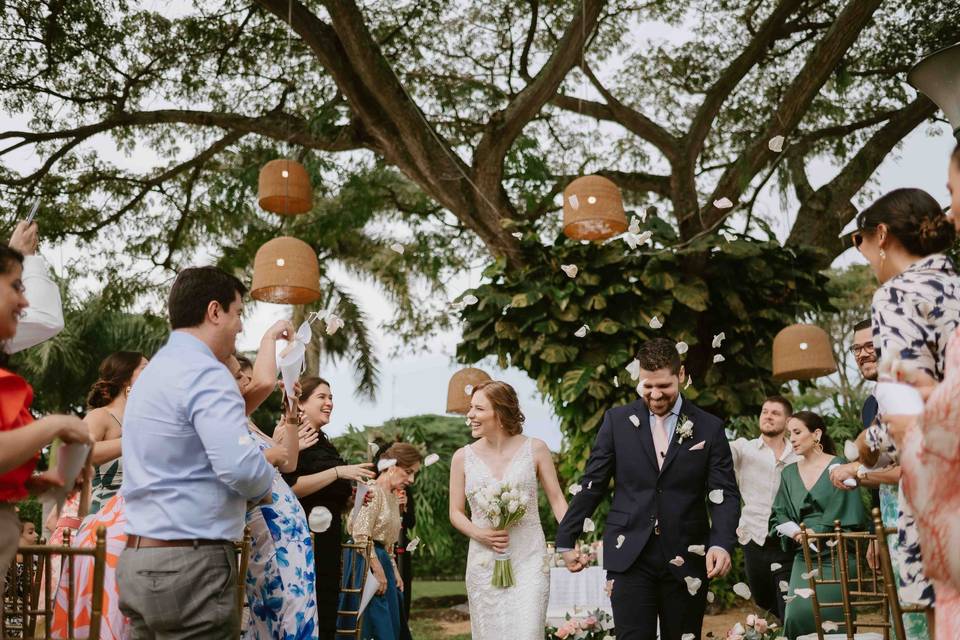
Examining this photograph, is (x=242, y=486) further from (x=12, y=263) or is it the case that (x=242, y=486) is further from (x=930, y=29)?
(x=930, y=29)

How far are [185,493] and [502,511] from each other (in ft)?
9.11

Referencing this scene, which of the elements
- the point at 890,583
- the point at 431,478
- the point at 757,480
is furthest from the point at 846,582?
the point at 431,478

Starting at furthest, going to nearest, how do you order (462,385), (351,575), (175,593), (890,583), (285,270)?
(462,385) → (285,270) → (351,575) → (890,583) → (175,593)

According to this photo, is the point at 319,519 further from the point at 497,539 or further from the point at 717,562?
the point at 717,562

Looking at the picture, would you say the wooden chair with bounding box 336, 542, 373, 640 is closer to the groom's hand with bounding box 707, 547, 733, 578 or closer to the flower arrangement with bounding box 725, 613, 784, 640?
the flower arrangement with bounding box 725, 613, 784, 640

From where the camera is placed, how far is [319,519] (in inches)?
217

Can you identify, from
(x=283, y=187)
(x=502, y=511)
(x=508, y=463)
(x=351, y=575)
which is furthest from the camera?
(x=283, y=187)

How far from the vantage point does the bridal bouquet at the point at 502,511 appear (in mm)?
5508

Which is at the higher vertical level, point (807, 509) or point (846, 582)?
point (807, 509)

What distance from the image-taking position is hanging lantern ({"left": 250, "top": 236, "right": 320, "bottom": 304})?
27.4 ft

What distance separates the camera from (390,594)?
7.51m

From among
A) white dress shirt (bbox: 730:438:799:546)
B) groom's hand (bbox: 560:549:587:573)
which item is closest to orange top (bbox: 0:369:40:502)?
groom's hand (bbox: 560:549:587:573)

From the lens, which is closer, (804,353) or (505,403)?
(505,403)

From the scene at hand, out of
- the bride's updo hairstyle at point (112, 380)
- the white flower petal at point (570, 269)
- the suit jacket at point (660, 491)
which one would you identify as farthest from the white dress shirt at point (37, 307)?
the white flower petal at point (570, 269)
